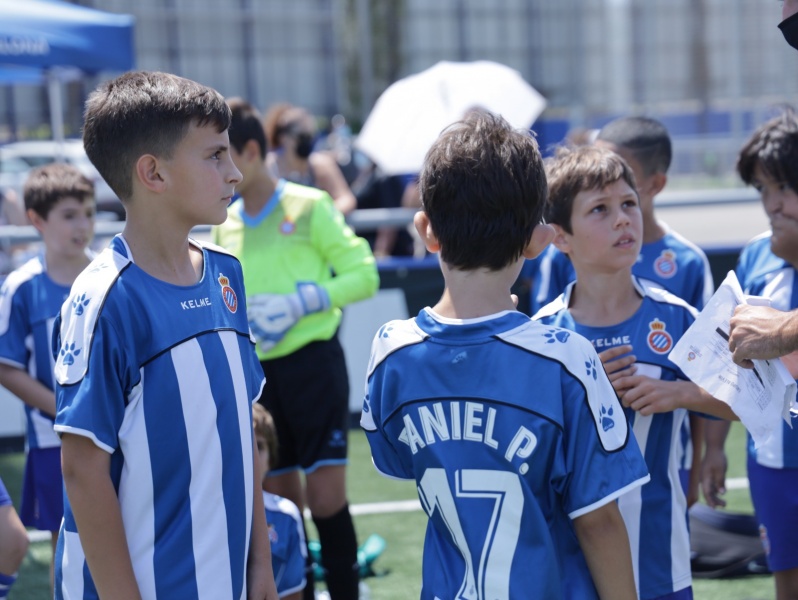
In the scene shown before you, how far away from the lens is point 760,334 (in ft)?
7.84

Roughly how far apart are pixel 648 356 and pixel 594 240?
1.15 feet

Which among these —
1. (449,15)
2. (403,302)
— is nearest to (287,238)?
(403,302)

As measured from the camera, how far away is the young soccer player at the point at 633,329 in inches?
103

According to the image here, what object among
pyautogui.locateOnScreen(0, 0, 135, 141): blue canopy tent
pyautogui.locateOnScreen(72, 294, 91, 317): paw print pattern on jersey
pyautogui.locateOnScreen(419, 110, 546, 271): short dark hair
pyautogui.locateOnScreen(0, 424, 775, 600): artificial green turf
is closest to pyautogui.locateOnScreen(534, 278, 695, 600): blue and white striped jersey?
pyautogui.locateOnScreen(419, 110, 546, 271): short dark hair

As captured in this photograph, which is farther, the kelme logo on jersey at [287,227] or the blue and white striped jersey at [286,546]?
the kelme logo on jersey at [287,227]

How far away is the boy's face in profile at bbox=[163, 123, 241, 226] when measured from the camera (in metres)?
2.14

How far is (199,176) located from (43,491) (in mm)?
2110

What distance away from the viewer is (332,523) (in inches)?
147

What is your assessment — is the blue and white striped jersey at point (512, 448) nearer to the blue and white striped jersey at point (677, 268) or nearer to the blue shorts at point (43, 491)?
the blue and white striped jersey at point (677, 268)

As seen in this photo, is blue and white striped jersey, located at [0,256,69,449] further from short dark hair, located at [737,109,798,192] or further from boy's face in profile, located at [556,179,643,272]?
short dark hair, located at [737,109,798,192]

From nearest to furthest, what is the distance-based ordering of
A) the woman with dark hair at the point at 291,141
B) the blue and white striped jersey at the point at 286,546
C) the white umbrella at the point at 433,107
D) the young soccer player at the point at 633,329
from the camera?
the young soccer player at the point at 633,329
the blue and white striped jersey at the point at 286,546
the woman with dark hair at the point at 291,141
the white umbrella at the point at 433,107

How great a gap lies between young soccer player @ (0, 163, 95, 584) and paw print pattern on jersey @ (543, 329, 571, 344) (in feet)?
7.70

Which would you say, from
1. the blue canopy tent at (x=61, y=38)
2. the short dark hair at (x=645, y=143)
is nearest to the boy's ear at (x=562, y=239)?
the short dark hair at (x=645, y=143)

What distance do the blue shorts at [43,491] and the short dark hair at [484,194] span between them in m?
2.35
